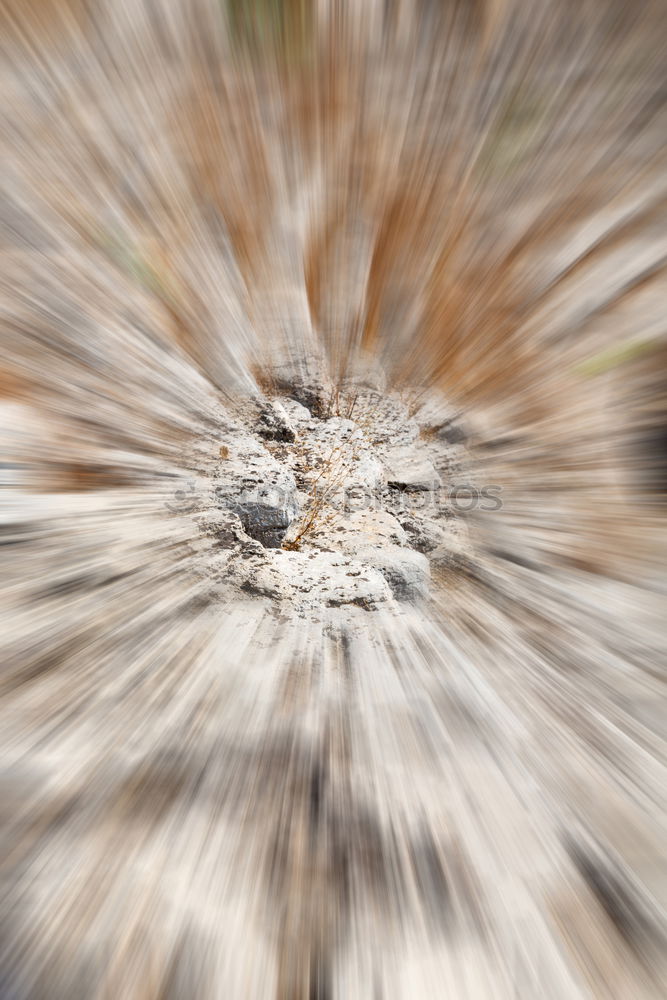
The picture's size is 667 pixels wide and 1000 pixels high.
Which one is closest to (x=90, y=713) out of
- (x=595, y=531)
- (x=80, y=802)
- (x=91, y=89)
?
(x=80, y=802)

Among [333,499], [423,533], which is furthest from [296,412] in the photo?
[423,533]

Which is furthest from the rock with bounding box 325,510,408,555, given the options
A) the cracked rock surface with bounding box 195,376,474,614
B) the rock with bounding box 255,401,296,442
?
the rock with bounding box 255,401,296,442

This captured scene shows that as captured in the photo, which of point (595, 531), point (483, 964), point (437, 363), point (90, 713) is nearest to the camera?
point (483, 964)

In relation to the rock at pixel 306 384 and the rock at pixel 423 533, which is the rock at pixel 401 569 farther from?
the rock at pixel 306 384

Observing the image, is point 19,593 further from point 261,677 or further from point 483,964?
point 483,964

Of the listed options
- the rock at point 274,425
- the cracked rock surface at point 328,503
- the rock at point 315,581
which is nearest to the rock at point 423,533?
the cracked rock surface at point 328,503

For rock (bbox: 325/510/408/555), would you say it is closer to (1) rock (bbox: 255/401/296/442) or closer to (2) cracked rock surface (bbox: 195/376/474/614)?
(2) cracked rock surface (bbox: 195/376/474/614)
